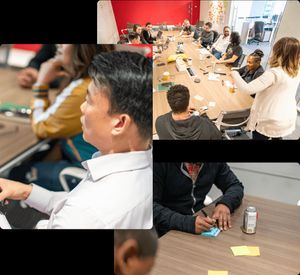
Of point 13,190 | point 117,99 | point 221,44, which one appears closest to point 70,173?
point 13,190

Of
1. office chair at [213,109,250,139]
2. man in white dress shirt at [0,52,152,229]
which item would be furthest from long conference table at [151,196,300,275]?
office chair at [213,109,250,139]

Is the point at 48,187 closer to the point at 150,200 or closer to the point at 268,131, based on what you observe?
the point at 150,200

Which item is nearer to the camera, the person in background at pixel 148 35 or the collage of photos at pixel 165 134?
the collage of photos at pixel 165 134

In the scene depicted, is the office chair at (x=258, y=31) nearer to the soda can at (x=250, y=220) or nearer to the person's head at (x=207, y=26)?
the person's head at (x=207, y=26)

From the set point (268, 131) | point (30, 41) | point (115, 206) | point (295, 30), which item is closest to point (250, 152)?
point (268, 131)

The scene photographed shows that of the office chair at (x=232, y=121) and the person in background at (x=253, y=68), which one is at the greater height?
the person in background at (x=253, y=68)

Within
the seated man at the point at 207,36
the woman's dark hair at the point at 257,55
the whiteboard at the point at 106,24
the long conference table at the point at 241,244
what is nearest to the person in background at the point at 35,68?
the whiteboard at the point at 106,24

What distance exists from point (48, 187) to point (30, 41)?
642 mm

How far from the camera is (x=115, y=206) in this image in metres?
1.88

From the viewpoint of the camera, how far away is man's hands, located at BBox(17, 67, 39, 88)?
1.72m

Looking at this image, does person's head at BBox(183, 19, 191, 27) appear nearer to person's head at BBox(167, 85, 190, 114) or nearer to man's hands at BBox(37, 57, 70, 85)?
person's head at BBox(167, 85, 190, 114)

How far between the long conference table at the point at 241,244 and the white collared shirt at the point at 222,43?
0.86m

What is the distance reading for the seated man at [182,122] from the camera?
2104 mm

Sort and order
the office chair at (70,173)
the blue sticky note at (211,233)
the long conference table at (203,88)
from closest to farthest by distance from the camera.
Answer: the office chair at (70,173)
the long conference table at (203,88)
the blue sticky note at (211,233)
